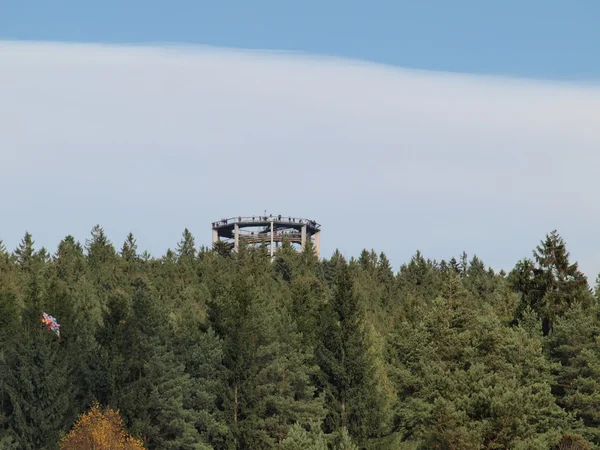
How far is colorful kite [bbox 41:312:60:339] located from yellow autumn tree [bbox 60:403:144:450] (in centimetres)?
995

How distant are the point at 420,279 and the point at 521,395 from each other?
10089 centimetres

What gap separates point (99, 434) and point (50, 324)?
15.0 meters

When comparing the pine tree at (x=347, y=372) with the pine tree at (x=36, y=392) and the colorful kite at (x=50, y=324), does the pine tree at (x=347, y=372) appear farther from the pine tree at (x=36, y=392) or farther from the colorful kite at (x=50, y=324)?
the colorful kite at (x=50, y=324)

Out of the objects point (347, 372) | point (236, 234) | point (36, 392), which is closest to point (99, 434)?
point (36, 392)

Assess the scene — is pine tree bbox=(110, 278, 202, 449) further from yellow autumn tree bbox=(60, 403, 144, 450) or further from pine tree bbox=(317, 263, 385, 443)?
pine tree bbox=(317, 263, 385, 443)

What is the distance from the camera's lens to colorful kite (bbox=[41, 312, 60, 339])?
85.9 metres

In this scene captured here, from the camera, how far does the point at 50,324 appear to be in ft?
283

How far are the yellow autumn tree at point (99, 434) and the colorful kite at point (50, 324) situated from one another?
995 centimetres

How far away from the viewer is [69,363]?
84500mm

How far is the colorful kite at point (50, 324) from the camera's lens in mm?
85875

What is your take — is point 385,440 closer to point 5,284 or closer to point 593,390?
point 593,390

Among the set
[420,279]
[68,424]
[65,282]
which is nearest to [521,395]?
[68,424]

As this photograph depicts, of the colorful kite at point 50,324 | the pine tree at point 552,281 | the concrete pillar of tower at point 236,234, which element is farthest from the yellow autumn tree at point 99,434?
the concrete pillar of tower at point 236,234

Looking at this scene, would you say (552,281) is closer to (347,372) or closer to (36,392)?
(347,372)
